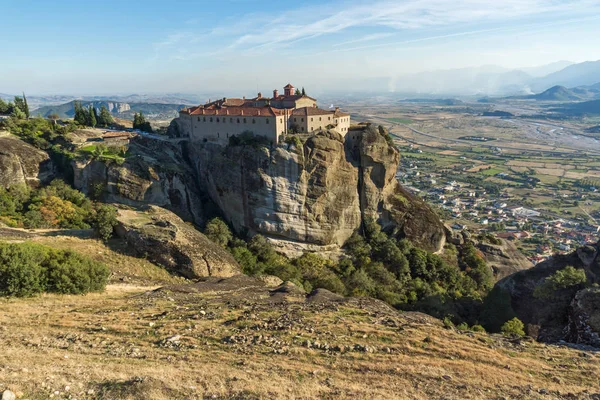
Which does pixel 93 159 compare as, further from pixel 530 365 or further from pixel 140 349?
pixel 530 365

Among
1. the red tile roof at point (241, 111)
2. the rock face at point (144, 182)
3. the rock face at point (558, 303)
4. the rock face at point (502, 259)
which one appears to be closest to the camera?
the rock face at point (558, 303)

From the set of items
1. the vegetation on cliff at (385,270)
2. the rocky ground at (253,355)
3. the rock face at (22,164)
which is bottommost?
the vegetation on cliff at (385,270)

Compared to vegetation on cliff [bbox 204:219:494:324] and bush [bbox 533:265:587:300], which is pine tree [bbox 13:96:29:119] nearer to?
vegetation on cliff [bbox 204:219:494:324]

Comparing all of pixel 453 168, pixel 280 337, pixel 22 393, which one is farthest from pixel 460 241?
pixel 453 168

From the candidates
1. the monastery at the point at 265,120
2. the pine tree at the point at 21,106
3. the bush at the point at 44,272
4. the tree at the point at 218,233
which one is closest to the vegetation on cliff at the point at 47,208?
the tree at the point at 218,233

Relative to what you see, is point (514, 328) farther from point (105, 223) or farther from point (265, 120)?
Answer: point (265, 120)

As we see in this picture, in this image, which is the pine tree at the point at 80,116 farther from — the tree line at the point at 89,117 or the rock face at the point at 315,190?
the rock face at the point at 315,190

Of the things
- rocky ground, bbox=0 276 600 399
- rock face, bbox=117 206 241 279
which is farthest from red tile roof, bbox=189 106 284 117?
rocky ground, bbox=0 276 600 399
